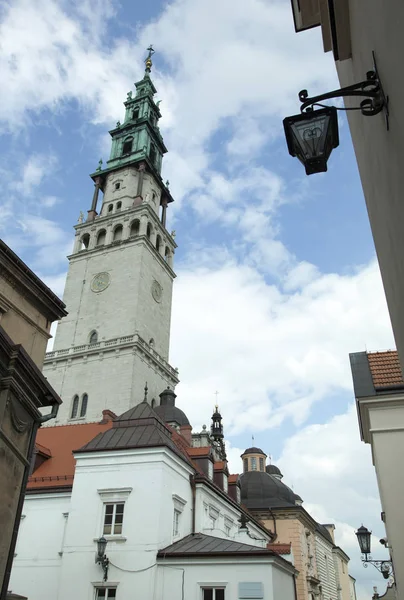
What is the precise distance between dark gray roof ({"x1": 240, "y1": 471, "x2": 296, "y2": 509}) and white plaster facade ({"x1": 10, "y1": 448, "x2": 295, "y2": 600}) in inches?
845

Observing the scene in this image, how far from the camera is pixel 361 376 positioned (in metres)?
15.2

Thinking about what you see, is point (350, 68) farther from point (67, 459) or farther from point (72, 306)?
point (72, 306)

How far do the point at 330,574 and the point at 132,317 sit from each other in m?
31.4

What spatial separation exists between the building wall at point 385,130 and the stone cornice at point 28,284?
32.8 feet

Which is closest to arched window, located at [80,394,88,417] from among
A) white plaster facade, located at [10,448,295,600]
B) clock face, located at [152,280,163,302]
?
clock face, located at [152,280,163,302]

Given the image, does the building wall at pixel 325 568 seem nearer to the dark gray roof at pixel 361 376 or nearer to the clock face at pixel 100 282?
the clock face at pixel 100 282

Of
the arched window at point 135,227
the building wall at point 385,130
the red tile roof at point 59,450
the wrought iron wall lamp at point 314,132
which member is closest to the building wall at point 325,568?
the red tile roof at point 59,450

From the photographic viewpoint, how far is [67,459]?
27.0m

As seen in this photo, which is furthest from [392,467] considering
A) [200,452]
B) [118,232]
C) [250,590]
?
[118,232]

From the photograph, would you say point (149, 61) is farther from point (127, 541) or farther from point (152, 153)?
point (127, 541)

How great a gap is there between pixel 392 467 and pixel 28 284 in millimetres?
10628

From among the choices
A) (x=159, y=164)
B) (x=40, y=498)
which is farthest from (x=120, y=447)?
(x=159, y=164)

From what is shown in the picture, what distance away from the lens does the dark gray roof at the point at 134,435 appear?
22266 mm

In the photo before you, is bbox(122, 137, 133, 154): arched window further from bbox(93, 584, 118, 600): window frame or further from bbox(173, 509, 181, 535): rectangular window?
bbox(93, 584, 118, 600): window frame
